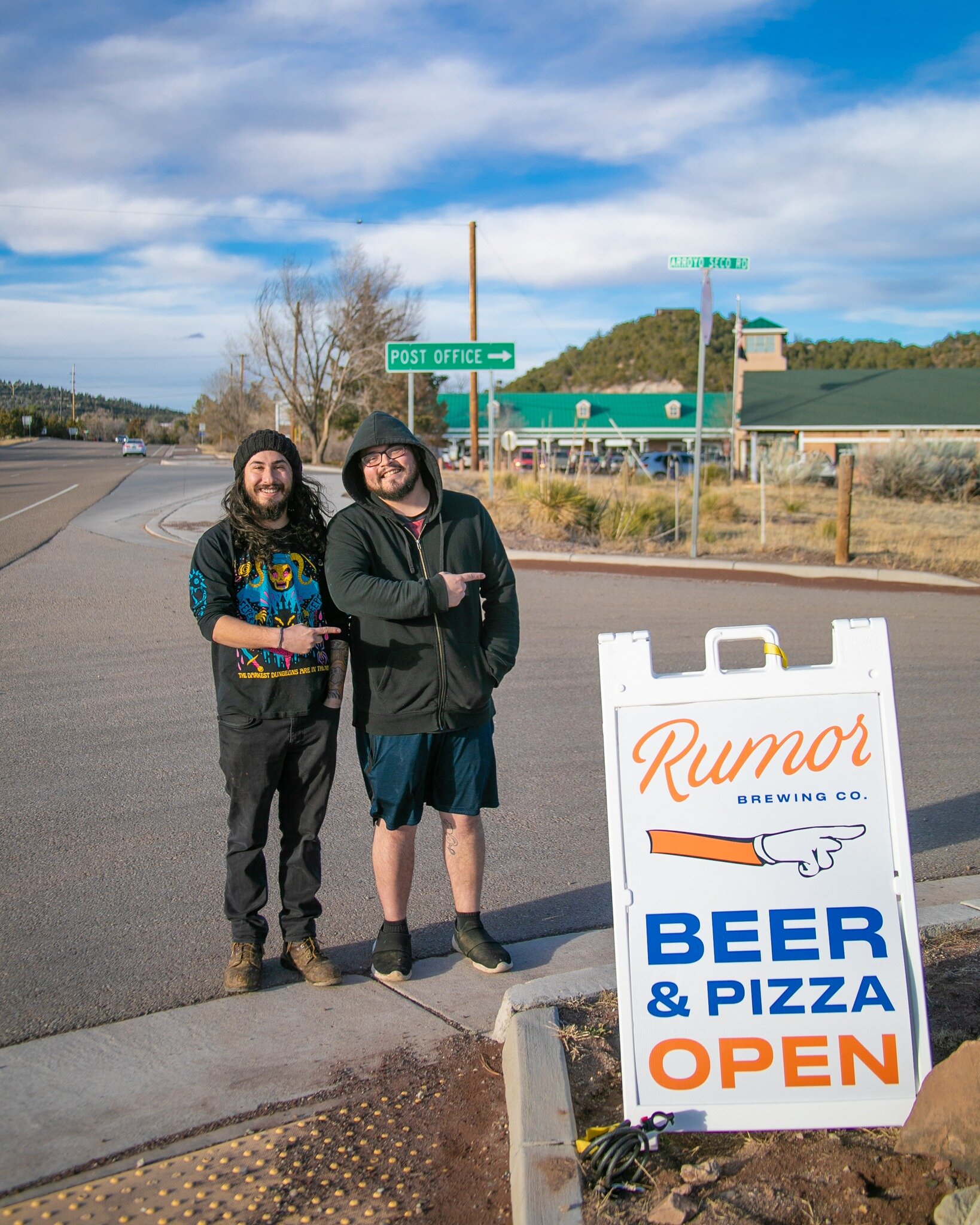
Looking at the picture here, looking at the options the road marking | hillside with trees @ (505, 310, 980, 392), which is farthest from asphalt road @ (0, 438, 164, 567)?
hillside with trees @ (505, 310, 980, 392)

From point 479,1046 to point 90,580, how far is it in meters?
10.3

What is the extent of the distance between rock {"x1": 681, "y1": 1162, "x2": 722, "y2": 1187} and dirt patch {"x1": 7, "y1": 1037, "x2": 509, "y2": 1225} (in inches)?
16.1

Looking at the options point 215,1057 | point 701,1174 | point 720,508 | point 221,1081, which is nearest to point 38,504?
point 720,508

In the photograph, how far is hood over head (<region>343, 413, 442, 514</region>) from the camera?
135 inches

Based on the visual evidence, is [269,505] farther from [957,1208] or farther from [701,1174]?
[957,1208]

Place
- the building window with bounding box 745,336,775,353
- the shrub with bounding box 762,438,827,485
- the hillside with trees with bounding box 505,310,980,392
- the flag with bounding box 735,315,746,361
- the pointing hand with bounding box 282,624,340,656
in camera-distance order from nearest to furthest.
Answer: the pointing hand with bounding box 282,624,340,656
the shrub with bounding box 762,438,827,485
the flag with bounding box 735,315,746,361
the building window with bounding box 745,336,775,353
the hillside with trees with bounding box 505,310,980,392

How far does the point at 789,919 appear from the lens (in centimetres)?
258

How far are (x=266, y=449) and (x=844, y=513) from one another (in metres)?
12.0

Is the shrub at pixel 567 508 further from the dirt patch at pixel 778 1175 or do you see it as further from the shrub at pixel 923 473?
the shrub at pixel 923 473

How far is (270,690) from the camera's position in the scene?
342 cm

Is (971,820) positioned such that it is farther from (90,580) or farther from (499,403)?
(499,403)

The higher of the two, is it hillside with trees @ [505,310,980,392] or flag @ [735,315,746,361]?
hillside with trees @ [505,310,980,392]

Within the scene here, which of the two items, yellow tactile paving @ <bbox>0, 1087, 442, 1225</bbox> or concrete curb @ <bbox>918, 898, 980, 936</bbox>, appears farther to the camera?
concrete curb @ <bbox>918, 898, 980, 936</bbox>

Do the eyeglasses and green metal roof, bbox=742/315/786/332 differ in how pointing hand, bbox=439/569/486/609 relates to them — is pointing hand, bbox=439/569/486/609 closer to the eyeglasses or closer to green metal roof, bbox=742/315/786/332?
the eyeglasses
